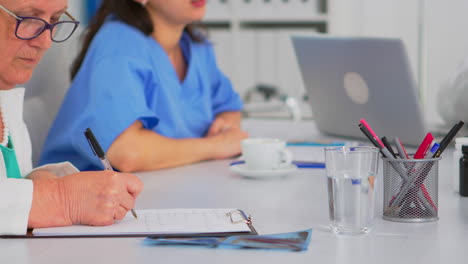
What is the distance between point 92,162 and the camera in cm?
152

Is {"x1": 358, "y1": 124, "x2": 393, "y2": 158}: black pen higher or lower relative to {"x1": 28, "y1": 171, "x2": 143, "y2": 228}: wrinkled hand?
higher

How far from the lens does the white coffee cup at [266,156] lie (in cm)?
136

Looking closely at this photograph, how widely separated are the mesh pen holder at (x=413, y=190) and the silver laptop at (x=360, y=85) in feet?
1.80

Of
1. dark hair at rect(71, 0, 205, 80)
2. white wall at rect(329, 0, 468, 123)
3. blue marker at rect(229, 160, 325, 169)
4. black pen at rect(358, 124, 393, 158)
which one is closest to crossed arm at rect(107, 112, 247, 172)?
blue marker at rect(229, 160, 325, 169)

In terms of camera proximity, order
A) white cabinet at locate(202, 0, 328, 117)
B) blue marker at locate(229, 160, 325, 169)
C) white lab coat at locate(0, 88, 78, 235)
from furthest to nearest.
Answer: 1. white cabinet at locate(202, 0, 328, 117)
2. blue marker at locate(229, 160, 325, 169)
3. white lab coat at locate(0, 88, 78, 235)

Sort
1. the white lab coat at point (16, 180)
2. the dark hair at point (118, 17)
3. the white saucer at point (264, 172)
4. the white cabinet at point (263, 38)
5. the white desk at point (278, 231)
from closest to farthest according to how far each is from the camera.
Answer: the white desk at point (278, 231)
the white lab coat at point (16, 180)
the white saucer at point (264, 172)
the dark hair at point (118, 17)
the white cabinet at point (263, 38)

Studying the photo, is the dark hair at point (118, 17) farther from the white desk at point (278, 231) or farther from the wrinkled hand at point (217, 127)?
the white desk at point (278, 231)

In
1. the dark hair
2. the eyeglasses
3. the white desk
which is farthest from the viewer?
the dark hair

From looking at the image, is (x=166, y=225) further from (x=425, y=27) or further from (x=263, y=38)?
(x=425, y=27)

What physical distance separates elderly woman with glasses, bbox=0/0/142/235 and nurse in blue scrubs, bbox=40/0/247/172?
0.85 ft

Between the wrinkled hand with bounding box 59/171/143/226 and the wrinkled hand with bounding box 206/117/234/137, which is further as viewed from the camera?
the wrinkled hand with bounding box 206/117/234/137

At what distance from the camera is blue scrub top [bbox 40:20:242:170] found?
150 centimetres

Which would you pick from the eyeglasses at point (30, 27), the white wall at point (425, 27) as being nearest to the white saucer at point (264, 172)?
the eyeglasses at point (30, 27)

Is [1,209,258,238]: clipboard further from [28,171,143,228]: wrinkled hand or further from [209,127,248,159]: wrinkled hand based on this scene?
[209,127,248,159]: wrinkled hand
